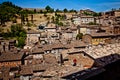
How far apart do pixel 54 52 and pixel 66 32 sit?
14.2 metres

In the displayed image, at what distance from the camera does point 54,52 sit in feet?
111

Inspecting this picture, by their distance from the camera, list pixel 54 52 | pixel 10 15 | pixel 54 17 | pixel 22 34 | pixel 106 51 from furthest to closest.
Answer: pixel 54 17 < pixel 10 15 < pixel 22 34 < pixel 54 52 < pixel 106 51

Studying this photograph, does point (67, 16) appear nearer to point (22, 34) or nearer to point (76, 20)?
point (76, 20)

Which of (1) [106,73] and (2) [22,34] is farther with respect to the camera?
(2) [22,34]

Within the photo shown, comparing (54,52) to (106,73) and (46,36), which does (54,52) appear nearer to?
(46,36)

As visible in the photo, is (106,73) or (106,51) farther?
(106,51)

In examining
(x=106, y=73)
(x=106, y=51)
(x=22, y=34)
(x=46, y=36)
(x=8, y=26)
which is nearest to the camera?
(x=106, y=73)

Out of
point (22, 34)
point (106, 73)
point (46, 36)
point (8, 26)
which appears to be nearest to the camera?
point (106, 73)

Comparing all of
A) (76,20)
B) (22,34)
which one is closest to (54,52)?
(22,34)

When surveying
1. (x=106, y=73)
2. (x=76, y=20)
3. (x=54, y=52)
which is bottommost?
(x=54, y=52)

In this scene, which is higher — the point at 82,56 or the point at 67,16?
the point at 67,16

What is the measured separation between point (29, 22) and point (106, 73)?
196 ft

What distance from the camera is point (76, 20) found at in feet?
208

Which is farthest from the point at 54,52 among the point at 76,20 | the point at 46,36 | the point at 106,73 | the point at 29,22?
the point at 29,22
